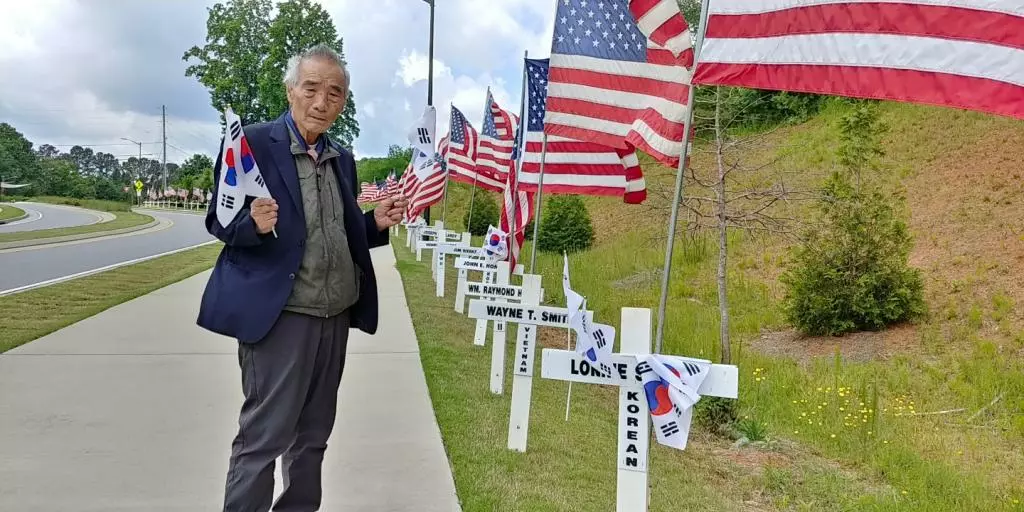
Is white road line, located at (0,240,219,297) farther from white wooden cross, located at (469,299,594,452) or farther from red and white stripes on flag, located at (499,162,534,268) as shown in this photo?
white wooden cross, located at (469,299,594,452)

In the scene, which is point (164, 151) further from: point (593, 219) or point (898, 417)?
point (898, 417)

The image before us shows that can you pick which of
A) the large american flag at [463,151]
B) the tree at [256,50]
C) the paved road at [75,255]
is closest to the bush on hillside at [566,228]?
the large american flag at [463,151]

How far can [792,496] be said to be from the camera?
4.81 m

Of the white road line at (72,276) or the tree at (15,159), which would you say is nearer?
the white road line at (72,276)

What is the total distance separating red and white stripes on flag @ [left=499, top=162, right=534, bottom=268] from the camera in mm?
9602

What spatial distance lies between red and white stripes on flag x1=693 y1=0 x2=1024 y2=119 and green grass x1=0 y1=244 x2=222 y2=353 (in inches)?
272

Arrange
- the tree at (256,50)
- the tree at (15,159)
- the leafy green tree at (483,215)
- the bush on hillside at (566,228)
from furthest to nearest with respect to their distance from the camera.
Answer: the tree at (15,159)
the tree at (256,50)
the leafy green tree at (483,215)
the bush on hillside at (566,228)

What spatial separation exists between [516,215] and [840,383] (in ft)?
13.8

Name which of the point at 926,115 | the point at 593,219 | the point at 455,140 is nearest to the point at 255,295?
the point at 455,140

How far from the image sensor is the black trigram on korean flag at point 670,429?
10.9 feet

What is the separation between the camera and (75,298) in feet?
36.2

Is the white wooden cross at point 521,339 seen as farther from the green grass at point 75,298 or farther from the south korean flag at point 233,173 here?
the green grass at point 75,298

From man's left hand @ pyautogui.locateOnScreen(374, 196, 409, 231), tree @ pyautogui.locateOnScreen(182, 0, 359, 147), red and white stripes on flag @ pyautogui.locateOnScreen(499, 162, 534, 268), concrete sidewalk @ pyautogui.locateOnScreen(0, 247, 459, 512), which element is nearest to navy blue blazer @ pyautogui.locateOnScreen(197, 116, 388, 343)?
man's left hand @ pyautogui.locateOnScreen(374, 196, 409, 231)

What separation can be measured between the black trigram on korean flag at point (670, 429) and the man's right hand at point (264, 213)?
177 cm
